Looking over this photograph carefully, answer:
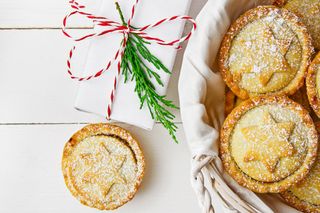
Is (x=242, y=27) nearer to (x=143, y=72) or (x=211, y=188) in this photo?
(x=143, y=72)

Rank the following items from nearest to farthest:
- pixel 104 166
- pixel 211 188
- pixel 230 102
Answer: pixel 211 188 < pixel 230 102 < pixel 104 166

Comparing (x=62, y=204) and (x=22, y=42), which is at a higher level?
(x=22, y=42)

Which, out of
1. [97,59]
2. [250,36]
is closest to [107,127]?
[97,59]

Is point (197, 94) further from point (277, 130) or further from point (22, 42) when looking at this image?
point (22, 42)


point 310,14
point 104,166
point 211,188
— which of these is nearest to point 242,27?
point 310,14

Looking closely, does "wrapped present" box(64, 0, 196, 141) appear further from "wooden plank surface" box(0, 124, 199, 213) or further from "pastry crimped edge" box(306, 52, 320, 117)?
"pastry crimped edge" box(306, 52, 320, 117)

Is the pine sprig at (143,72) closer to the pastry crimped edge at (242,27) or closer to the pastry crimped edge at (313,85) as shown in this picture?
the pastry crimped edge at (242,27)

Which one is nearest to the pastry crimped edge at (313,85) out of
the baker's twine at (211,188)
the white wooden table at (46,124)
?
the baker's twine at (211,188)

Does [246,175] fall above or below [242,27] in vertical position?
below
